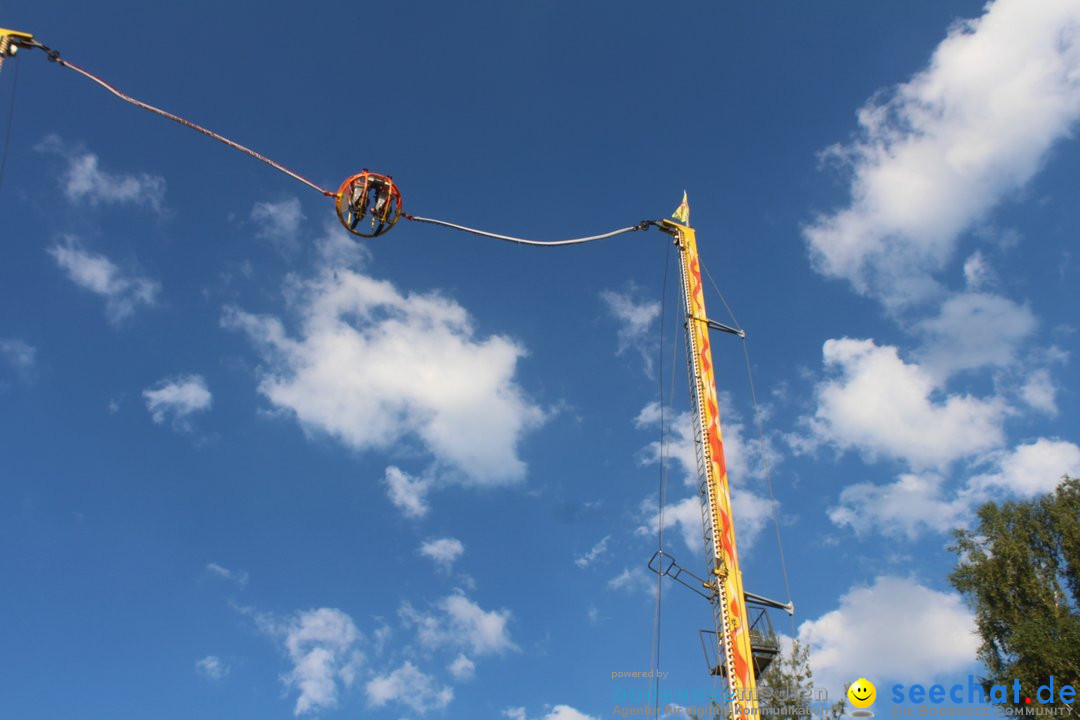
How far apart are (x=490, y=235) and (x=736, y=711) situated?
33.6 ft

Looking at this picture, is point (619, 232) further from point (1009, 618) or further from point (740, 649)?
point (1009, 618)

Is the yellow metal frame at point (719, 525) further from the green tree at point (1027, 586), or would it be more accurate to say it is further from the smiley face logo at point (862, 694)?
the green tree at point (1027, 586)

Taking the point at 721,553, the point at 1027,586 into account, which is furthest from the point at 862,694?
the point at 1027,586

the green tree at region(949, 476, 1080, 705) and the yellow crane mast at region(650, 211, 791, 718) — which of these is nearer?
the yellow crane mast at region(650, 211, 791, 718)

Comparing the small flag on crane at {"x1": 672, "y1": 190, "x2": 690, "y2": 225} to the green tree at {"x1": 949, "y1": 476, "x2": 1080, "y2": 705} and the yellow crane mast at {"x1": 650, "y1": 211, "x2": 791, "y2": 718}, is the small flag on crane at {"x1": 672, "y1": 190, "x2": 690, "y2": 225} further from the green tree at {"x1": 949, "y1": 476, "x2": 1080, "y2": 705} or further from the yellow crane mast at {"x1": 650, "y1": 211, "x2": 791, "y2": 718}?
the green tree at {"x1": 949, "y1": 476, "x2": 1080, "y2": 705}

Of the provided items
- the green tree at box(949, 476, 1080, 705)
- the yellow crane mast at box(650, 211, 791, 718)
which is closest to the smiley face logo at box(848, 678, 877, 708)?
the yellow crane mast at box(650, 211, 791, 718)

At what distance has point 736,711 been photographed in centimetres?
1362

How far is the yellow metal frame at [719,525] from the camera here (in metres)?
14.1

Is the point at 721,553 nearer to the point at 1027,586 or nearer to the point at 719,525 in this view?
the point at 719,525

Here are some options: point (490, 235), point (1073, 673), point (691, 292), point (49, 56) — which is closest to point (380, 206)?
point (490, 235)

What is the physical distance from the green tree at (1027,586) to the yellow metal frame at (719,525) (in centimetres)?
1828

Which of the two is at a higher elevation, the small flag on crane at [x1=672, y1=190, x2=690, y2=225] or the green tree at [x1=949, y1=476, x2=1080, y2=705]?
the small flag on crane at [x1=672, y1=190, x2=690, y2=225]

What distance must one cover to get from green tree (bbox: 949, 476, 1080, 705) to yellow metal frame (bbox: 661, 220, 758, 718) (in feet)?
60.0

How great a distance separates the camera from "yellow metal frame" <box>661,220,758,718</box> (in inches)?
556
